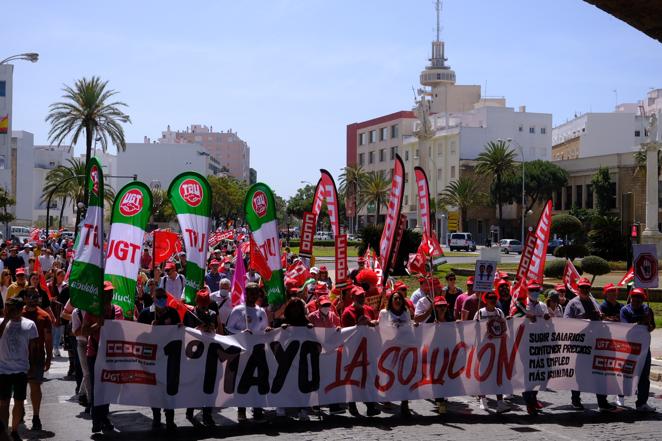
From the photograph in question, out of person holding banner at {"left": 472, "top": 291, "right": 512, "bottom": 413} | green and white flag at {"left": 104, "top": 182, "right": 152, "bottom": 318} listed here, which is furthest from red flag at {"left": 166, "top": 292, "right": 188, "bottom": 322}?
person holding banner at {"left": 472, "top": 291, "right": 512, "bottom": 413}

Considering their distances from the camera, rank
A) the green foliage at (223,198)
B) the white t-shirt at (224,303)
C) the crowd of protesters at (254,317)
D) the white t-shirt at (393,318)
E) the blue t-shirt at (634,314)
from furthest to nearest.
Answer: the green foliage at (223,198)
the white t-shirt at (224,303)
the blue t-shirt at (634,314)
the white t-shirt at (393,318)
the crowd of protesters at (254,317)

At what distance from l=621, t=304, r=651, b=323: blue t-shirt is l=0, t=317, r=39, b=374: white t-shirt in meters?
7.60

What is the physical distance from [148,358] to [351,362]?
245 centimetres

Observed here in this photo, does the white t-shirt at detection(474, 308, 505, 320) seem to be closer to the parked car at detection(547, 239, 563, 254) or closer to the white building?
the parked car at detection(547, 239, 563, 254)

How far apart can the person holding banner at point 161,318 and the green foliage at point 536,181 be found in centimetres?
8182

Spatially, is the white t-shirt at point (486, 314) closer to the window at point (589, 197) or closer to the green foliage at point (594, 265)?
the green foliage at point (594, 265)

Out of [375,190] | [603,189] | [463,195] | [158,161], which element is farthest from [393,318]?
[158,161]

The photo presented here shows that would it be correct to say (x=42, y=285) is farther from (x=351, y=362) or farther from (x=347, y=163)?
(x=347, y=163)

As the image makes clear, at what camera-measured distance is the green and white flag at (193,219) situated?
12883mm

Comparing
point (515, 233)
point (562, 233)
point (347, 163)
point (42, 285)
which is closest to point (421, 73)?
point (347, 163)

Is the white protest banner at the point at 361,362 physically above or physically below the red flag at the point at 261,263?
below

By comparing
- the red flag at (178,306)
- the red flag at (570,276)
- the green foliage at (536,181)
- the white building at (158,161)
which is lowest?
the red flag at (178,306)

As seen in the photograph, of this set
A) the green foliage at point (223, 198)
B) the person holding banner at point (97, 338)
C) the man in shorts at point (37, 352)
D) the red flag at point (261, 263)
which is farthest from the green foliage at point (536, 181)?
the man in shorts at point (37, 352)

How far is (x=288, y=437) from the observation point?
34.4 feet
